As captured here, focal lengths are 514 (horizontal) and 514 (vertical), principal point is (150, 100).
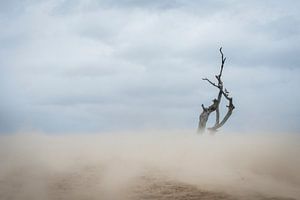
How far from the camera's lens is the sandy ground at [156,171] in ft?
71.1

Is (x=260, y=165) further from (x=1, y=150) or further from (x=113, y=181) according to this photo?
(x=1, y=150)

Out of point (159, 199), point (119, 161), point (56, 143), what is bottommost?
point (159, 199)

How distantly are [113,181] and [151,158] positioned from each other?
19.6 feet

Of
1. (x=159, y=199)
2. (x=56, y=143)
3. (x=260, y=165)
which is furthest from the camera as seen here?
(x=56, y=143)

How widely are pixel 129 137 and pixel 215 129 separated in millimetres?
16024

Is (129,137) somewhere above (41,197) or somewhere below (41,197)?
above

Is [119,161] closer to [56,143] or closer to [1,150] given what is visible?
[1,150]

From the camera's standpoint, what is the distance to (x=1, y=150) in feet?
112

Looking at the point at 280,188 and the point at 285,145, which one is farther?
the point at 285,145

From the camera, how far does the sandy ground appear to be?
21.7 m

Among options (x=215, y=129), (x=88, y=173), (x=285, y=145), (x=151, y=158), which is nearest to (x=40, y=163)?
(x=88, y=173)

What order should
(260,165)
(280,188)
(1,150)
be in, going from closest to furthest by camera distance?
(280,188) < (260,165) < (1,150)

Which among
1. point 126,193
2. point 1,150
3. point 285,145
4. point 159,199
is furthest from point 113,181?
point 285,145

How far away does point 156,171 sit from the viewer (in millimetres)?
25312
